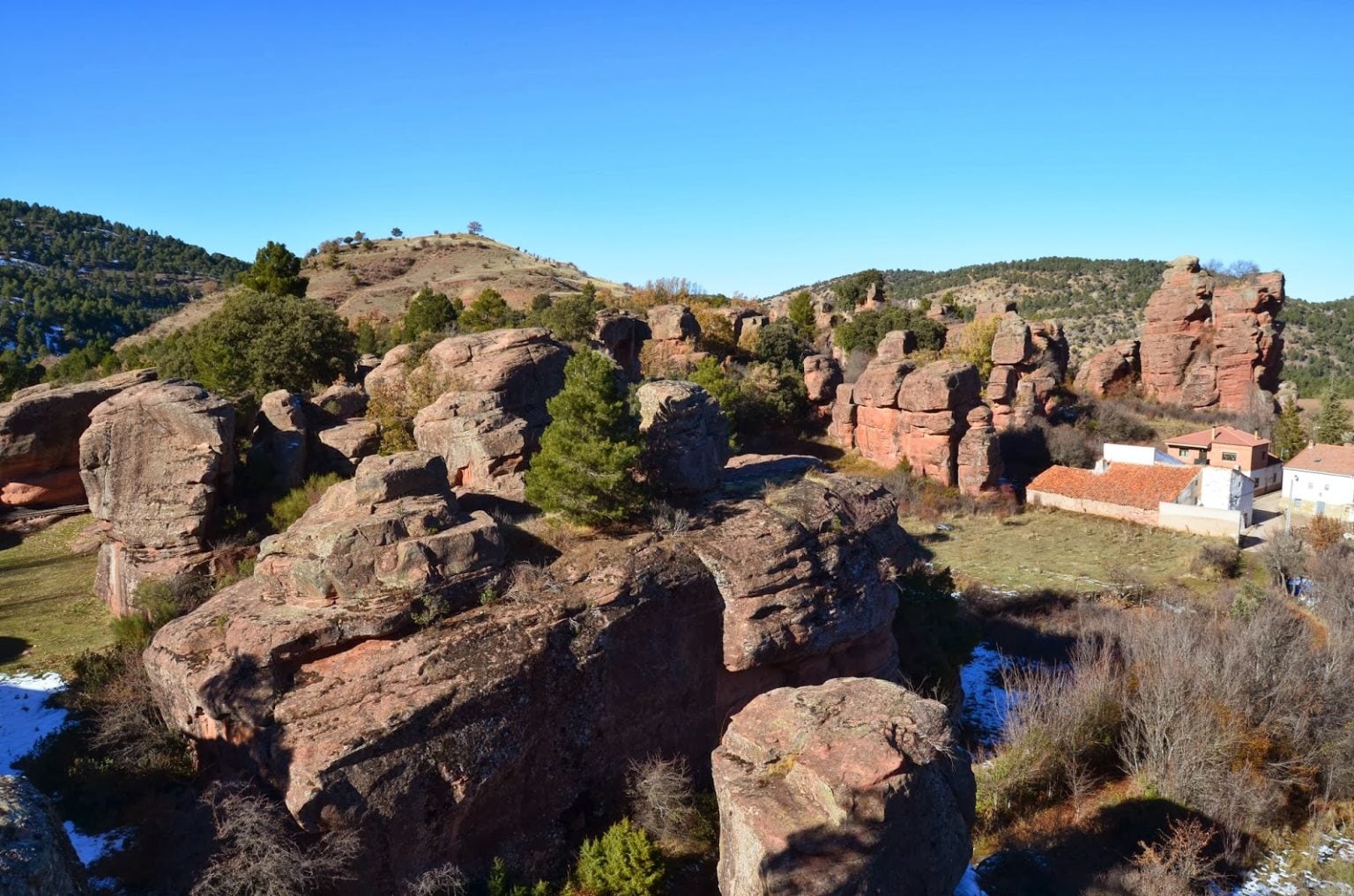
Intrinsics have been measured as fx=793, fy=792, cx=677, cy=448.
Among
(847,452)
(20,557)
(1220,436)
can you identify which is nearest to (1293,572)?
(1220,436)

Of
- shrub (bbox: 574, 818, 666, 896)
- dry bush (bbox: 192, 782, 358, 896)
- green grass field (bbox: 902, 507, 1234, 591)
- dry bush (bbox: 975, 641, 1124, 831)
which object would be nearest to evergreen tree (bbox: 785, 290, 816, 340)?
green grass field (bbox: 902, 507, 1234, 591)

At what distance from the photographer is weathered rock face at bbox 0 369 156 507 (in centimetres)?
2102

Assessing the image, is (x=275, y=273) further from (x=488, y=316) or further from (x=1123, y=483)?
(x=1123, y=483)

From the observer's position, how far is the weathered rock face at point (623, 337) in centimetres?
4100

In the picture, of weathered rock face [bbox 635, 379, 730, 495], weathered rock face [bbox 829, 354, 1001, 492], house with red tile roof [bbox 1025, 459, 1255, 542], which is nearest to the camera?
weathered rock face [bbox 635, 379, 730, 495]

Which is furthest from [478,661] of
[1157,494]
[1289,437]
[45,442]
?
[1289,437]

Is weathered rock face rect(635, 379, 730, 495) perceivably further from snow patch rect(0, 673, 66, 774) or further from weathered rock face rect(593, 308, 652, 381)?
weathered rock face rect(593, 308, 652, 381)

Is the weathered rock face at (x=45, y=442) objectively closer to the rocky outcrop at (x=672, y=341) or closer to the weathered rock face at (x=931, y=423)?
the rocky outcrop at (x=672, y=341)

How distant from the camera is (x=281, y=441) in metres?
21.7

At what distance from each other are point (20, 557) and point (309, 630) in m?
14.0

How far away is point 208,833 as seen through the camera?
36.9 ft

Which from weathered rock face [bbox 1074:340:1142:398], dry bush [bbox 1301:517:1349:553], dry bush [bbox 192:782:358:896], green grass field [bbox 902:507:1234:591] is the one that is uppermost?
weathered rock face [bbox 1074:340:1142:398]

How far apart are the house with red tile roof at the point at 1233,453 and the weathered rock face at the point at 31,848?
46129 millimetres

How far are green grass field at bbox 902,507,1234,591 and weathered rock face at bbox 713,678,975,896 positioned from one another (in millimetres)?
20171
